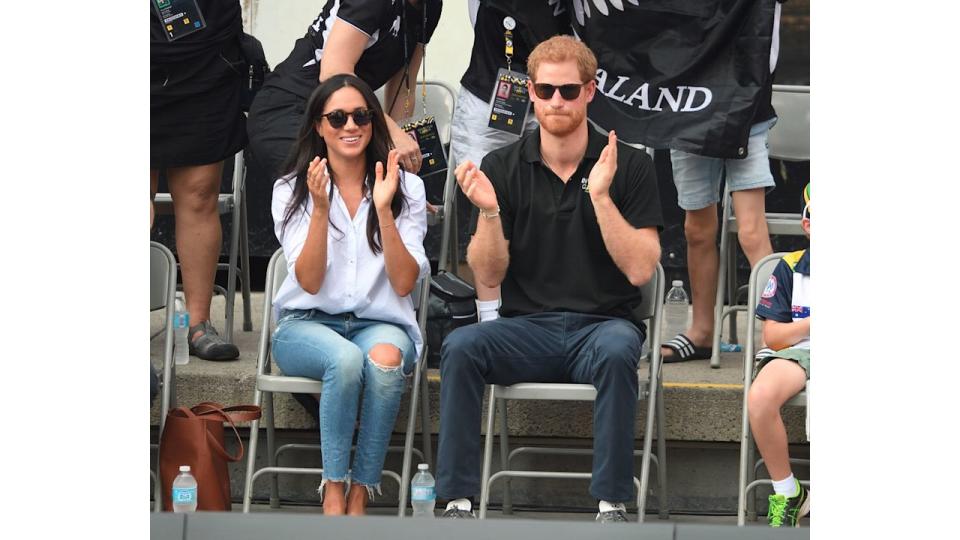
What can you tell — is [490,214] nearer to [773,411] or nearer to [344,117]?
[344,117]

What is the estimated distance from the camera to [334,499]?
423cm

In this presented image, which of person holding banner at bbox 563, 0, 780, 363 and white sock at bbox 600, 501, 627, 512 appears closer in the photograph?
white sock at bbox 600, 501, 627, 512

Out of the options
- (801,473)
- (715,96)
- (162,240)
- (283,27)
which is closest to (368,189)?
(715,96)

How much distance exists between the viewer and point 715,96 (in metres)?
4.82

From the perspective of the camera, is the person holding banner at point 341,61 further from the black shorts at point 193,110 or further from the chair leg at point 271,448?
the chair leg at point 271,448

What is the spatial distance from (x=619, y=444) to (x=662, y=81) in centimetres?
136

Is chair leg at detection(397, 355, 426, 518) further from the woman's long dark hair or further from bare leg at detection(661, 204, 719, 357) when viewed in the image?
bare leg at detection(661, 204, 719, 357)

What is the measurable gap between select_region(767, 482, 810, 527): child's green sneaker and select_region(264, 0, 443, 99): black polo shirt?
1.95 meters

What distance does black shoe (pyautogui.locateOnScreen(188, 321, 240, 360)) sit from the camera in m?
5.06

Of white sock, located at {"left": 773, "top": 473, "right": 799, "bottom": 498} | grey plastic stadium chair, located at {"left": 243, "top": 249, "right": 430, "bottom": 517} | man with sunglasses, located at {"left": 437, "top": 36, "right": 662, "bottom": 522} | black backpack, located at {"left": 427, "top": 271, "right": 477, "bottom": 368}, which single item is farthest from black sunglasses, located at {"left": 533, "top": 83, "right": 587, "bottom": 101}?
white sock, located at {"left": 773, "top": 473, "right": 799, "bottom": 498}

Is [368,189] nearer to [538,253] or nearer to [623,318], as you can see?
[538,253]

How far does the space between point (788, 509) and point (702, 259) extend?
1193 mm

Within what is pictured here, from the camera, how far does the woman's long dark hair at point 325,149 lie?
452cm

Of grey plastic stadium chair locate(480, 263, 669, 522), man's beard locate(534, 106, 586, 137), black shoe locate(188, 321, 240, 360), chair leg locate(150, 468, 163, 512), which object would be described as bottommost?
chair leg locate(150, 468, 163, 512)
